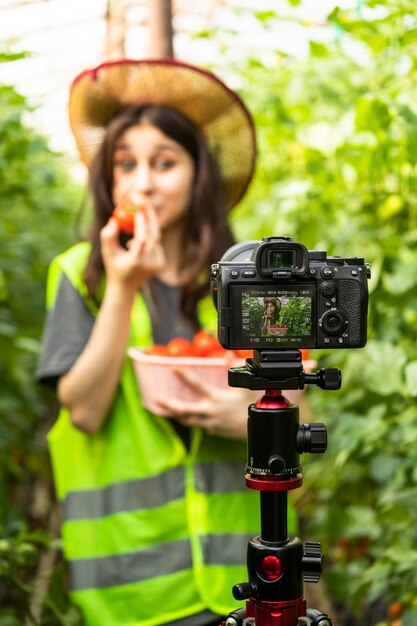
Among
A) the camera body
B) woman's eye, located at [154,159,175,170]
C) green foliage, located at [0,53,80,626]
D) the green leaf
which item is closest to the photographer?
the camera body

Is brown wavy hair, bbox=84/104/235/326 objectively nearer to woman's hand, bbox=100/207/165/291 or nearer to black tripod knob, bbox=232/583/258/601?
woman's hand, bbox=100/207/165/291

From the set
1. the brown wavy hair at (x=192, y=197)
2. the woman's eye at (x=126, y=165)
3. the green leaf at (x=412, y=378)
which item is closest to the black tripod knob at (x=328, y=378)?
the green leaf at (x=412, y=378)

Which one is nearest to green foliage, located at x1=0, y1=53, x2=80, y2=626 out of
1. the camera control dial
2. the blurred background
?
the blurred background

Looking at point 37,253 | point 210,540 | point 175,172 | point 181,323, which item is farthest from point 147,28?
point 37,253

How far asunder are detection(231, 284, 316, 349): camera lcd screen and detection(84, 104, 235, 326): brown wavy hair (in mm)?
847

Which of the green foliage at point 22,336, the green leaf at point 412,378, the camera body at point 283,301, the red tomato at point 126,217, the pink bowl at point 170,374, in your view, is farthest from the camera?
the green foliage at point 22,336

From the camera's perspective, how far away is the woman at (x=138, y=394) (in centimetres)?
175

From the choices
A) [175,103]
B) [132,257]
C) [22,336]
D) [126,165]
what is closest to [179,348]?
[132,257]

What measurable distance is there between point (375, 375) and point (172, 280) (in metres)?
0.54

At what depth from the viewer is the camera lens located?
1154 mm

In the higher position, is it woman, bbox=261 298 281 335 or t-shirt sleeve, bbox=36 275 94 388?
woman, bbox=261 298 281 335

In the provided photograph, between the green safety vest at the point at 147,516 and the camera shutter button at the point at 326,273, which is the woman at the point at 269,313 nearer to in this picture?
the camera shutter button at the point at 326,273

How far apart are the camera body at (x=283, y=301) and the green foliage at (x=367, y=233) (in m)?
0.41

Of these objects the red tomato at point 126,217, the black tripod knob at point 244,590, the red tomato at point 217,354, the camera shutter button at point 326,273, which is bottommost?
the black tripod knob at point 244,590
